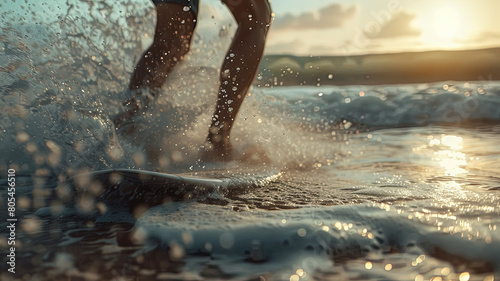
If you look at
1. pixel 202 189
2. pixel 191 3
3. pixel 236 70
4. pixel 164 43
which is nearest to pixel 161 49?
pixel 164 43

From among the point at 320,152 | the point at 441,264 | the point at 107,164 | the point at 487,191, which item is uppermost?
the point at 320,152

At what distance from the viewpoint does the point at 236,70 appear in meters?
2.01

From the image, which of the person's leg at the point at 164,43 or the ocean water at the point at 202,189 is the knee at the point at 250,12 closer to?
the person's leg at the point at 164,43

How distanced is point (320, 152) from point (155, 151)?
932mm

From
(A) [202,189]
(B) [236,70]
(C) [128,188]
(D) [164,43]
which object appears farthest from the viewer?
(D) [164,43]

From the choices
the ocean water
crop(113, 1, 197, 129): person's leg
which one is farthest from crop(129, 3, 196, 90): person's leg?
the ocean water

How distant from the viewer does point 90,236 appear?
3.29 ft

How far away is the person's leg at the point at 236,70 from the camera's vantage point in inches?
79.5

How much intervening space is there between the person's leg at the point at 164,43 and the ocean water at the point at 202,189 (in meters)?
A: 0.11

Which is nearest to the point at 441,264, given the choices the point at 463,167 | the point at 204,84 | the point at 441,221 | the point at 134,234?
the point at 441,221

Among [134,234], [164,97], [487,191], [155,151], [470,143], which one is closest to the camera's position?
[134,234]

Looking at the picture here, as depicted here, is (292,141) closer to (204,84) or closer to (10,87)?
(204,84)

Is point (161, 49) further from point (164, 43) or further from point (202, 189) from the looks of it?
point (202, 189)

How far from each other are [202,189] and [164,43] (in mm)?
1092
